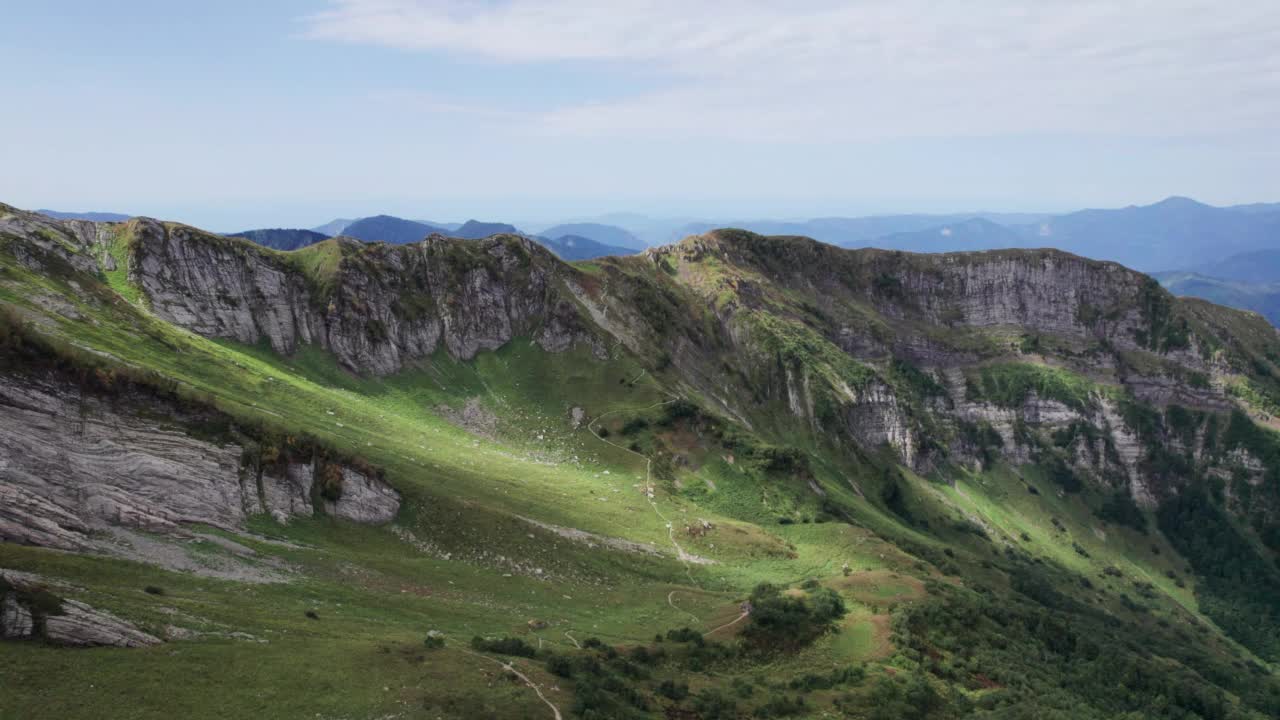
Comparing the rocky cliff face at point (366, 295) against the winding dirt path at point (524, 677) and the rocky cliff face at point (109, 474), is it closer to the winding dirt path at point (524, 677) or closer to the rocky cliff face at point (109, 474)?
the rocky cliff face at point (109, 474)

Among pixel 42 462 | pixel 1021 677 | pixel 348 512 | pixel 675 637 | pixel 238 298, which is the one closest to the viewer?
pixel 42 462

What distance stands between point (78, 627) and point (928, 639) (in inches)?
3018

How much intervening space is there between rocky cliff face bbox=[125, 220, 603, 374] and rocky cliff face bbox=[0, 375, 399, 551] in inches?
2249

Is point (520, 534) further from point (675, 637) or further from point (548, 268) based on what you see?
point (548, 268)

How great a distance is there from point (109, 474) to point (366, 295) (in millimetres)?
81409

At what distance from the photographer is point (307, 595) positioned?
54.8 meters

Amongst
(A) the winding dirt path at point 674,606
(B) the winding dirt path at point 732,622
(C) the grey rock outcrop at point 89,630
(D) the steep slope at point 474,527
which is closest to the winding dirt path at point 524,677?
(D) the steep slope at point 474,527

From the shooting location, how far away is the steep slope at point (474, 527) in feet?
149

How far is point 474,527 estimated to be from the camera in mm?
79375

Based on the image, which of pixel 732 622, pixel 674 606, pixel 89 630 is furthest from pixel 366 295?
pixel 89 630

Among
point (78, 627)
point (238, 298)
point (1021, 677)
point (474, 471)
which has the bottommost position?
point (1021, 677)

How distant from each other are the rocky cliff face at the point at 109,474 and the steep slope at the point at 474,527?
1.04 ft

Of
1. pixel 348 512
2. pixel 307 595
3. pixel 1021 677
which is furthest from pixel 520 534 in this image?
pixel 1021 677

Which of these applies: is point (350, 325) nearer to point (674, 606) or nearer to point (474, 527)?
point (474, 527)
